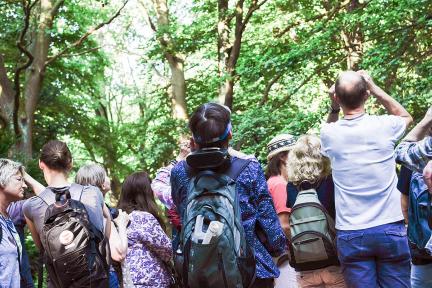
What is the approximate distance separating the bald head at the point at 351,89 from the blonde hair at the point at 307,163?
0.63m

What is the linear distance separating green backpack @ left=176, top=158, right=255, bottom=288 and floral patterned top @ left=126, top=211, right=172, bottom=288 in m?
2.24

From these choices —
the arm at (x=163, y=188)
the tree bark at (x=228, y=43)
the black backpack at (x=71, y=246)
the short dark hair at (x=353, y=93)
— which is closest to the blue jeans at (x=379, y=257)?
the short dark hair at (x=353, y=93)

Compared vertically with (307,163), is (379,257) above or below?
below

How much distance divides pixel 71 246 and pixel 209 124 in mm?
1435

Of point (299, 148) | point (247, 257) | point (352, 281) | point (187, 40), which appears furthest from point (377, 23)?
point (247, 257)

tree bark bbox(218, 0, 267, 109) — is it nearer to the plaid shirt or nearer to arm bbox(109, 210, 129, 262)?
arm bbox(109, 210, 129, 262)

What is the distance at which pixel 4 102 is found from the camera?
14.0 m

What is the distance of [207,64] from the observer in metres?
19.2

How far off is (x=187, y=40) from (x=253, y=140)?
148 inches

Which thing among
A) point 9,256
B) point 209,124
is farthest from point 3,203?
point 209,124

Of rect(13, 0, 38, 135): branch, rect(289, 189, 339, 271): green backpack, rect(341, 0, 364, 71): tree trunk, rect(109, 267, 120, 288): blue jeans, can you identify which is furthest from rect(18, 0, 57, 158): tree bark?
rect(289, 189, 339, 271): green backpack

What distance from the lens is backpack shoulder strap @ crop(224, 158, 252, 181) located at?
11.6ft

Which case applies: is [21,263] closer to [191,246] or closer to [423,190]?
[191,246]

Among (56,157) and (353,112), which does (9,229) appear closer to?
(56,157)
